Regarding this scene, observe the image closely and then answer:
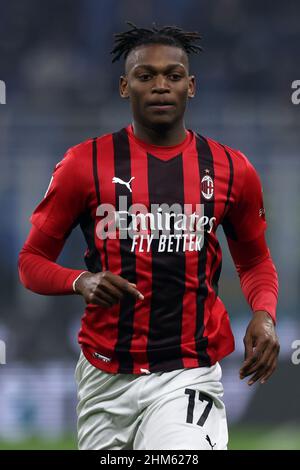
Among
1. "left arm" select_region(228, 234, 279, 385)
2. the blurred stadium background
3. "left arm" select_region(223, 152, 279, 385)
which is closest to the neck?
"left arm" select_region(223, 152, 279, 385)

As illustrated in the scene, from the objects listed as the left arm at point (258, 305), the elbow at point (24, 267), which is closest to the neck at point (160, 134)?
the left arm at point (258, 305)

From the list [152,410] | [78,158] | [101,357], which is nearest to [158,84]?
[78,158]

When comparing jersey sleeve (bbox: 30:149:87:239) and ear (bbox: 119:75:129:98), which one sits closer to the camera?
jersey sleeve (bbox: 30:149:87:239)

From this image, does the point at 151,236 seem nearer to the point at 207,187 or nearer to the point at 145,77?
the point at 207,187

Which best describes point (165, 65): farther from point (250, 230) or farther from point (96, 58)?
point (96, 58)

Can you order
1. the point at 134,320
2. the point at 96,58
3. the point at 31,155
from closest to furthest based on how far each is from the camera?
the point at 134,320
the point at 31,155
the point at 96,58

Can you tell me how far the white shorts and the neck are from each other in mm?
765

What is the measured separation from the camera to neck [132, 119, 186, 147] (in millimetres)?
3486

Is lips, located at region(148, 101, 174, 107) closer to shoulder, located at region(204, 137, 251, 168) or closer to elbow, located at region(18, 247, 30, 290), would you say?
shoulder, located at region(204, 137, 251, 168)

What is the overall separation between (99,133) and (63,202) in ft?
14.1

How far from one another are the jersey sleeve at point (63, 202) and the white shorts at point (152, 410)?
1.51 ft
